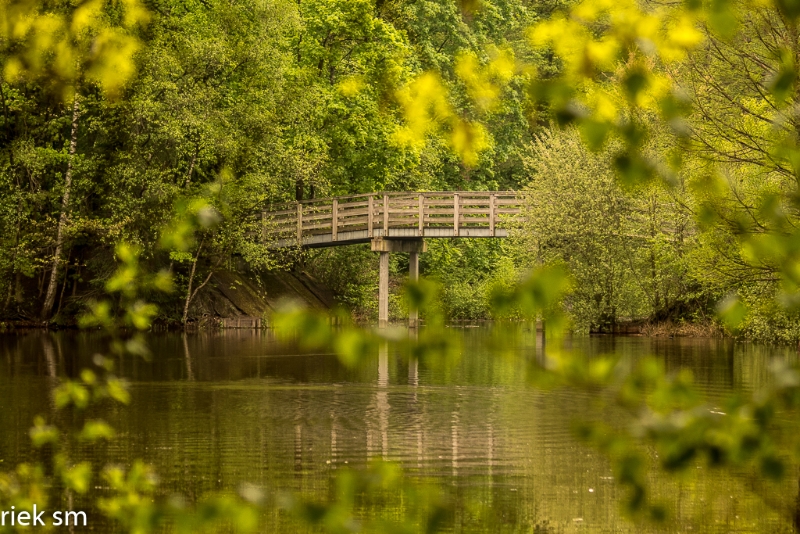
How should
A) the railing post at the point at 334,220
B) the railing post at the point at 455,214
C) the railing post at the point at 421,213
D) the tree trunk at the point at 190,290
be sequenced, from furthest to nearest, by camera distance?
the railing post at the point at 334,220 → the railing post at the point at 421,213 → the railing post at the point at 455,214 → the tree trunk at the point at 190,290

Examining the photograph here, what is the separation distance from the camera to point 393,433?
15.7 m

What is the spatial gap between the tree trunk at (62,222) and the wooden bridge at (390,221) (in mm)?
6754

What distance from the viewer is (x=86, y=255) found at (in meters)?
40.6

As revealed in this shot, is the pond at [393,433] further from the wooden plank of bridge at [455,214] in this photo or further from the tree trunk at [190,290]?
the wooden plank of bridge at [455,214]

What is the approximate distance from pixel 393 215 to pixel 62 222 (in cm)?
1112

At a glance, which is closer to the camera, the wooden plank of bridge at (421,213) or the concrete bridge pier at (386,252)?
the wooden plank of bridge at (421,213)

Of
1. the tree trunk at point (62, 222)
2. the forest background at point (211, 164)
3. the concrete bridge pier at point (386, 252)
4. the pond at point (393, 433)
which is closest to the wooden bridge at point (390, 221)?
the concrete bridge pier at point (386, 252)

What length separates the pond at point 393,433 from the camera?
10672 mm

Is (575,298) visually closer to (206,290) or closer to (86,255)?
(206,290)

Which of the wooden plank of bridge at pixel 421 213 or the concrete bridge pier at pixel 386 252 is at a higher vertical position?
the wooden plank of bridge at pixel 421 213

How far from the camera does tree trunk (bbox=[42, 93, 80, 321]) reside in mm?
38125

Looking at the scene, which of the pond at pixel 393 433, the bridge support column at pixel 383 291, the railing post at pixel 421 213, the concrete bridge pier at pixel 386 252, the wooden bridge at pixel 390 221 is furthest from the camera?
the bridge support column at pixel 383 291

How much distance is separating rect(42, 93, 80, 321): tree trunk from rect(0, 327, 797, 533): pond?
368 inches

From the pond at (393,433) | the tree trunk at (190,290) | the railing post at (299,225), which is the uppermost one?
the railing post at (299,225)
